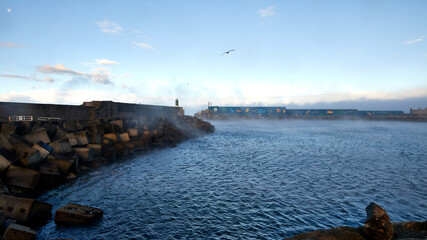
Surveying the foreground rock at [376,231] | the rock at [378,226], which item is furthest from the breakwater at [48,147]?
the rock at [378,226]

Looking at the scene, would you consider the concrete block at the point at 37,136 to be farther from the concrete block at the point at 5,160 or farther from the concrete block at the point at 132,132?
the concrete block at the point at 132,132

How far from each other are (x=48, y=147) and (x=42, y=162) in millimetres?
1050

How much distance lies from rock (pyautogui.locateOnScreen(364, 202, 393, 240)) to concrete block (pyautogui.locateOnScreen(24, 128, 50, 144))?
40.8 ft

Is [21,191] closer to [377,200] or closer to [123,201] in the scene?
[123,201]

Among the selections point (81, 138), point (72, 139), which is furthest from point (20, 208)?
point (81, 138)

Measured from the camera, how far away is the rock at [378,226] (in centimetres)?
430

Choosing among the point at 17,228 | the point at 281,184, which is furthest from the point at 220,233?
the point at 281,184

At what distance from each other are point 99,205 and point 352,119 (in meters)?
140

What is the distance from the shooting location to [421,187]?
34.9 feet

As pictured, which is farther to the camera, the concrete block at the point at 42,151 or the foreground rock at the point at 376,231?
the concrete block at the point at 42,151

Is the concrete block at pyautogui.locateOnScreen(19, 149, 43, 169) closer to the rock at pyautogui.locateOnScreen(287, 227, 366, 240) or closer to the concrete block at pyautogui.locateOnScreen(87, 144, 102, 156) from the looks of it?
the concrete block at pyautogui.locateOnScreen(87, 144, 102, 156)

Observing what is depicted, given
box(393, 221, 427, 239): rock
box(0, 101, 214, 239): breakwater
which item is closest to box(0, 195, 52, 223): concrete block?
box(0, 101, 214, 239): breakwater

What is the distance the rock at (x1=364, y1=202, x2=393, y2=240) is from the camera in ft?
14.1

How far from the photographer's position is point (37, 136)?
11.0 m
